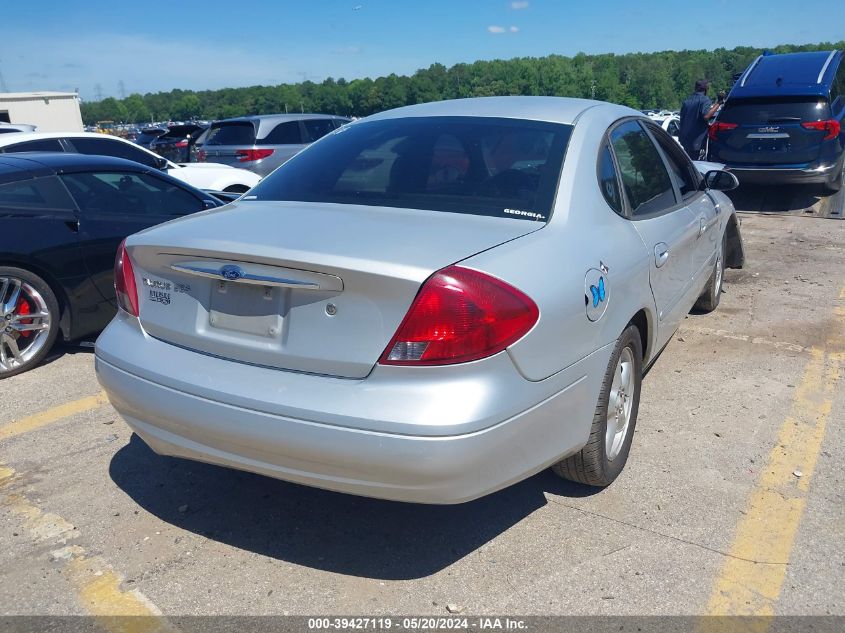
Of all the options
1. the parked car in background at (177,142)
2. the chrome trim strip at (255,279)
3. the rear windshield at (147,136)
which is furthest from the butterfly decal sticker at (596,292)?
the rear windshield at (147,136)

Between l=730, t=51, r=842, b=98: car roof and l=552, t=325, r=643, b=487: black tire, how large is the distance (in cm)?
810

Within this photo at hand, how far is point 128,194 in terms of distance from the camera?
18.1ft

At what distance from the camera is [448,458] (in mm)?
2293

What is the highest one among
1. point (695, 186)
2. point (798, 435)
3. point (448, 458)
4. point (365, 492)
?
point (695, 186)

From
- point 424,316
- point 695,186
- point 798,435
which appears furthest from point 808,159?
point 424,316

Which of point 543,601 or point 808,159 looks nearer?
point 543,601

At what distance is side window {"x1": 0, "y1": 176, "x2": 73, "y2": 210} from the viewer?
15.8 ft

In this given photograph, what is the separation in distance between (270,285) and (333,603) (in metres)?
1.11

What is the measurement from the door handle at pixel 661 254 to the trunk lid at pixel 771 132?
7.52 m

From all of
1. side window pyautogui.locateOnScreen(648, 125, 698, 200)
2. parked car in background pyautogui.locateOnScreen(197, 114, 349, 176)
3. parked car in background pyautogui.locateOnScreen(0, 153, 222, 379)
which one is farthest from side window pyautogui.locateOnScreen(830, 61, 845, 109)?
parked car in background pyautogui.locateOnScreen(0, 153, 222, 379)

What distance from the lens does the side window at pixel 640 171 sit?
351cm

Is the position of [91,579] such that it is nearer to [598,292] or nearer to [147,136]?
[598,292]

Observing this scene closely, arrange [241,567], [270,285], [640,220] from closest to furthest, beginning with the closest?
[270,285] → [241,567] → [640,220]

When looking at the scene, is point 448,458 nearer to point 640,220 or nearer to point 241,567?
point 241,567
